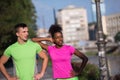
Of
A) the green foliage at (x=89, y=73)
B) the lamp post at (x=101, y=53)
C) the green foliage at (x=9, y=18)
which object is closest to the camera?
the lamp post at (x=101, y=53)

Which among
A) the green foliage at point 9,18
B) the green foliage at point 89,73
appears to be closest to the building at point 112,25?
the green foliage at point 9,18

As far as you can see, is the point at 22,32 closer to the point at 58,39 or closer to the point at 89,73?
the point at 58,39

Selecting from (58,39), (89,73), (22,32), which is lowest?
(89,73)

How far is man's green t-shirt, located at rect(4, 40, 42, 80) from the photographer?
6.27 metres

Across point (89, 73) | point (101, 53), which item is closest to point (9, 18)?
point (89, 73)

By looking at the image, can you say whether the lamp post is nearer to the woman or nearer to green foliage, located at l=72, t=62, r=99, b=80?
green foliage, located at l=72, t=62, r=99, b=80

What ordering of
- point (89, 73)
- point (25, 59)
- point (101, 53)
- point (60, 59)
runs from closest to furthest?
point (25, 59) < point (60, 59) < point (101, 53) < point (89, 73)

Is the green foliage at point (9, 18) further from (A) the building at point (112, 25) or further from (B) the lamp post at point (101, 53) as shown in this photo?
(A) the building at point (112, 25)

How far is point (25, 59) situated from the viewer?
20.6ft

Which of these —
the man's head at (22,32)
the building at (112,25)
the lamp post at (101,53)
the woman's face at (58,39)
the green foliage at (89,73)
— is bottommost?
the building at (112,25)

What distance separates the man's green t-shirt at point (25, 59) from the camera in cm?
627

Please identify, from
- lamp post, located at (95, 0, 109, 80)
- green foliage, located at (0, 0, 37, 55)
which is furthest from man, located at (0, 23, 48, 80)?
green foliage, located at (0, 0, 37, 55)

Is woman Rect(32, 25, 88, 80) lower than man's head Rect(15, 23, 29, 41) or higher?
lower

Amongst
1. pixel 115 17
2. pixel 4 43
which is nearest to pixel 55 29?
pixel 4 43
